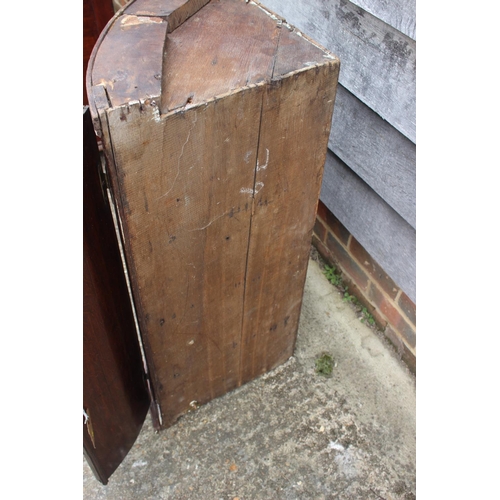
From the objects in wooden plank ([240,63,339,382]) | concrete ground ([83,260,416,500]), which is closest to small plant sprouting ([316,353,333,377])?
concrete ground ([83,260,416,500])

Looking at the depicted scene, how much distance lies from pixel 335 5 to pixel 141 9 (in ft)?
2.27

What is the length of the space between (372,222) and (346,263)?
1.34ft

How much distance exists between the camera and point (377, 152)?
5.90ft

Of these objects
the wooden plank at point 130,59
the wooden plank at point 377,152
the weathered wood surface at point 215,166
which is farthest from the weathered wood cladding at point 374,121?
the wooden plank at point 130,59

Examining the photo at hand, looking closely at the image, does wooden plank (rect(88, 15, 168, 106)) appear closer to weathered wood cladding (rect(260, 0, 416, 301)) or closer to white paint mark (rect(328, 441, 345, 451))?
weathered wood cladding (rect(260, 0, 416, 301))

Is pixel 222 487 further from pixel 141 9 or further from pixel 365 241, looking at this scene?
pixel 141 9

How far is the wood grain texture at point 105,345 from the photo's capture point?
1.34m

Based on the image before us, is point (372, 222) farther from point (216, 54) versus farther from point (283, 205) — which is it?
point (216, 54)

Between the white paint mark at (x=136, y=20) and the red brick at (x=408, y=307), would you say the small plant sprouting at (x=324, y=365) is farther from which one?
the white paint mark at (x=136, y=20)

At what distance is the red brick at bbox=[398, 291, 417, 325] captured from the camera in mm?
2025

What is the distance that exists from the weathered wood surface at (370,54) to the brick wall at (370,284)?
0.75 meters

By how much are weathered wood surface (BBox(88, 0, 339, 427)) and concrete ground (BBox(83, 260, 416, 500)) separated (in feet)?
1.10

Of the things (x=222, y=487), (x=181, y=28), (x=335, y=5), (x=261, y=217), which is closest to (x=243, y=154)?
(x=261, y=217)

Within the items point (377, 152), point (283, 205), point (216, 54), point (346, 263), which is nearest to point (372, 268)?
point (346, 263)
